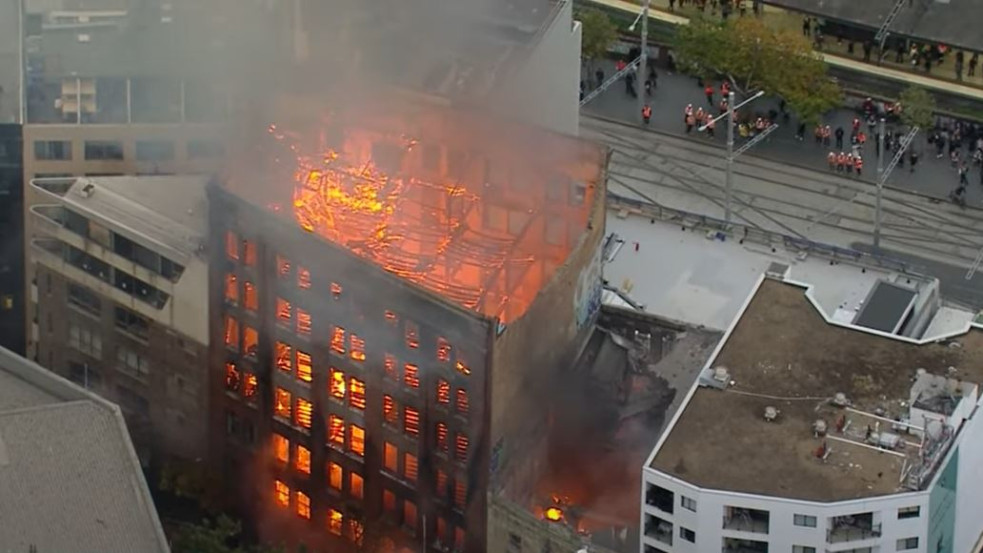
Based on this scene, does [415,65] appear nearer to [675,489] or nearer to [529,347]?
[529,347]

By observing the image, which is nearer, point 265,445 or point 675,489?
point 675,489

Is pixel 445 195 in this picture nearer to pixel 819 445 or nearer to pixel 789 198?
pixel 819 445

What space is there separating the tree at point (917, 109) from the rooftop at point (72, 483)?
31.6m

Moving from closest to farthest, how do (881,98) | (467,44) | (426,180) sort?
(426,180) < (467,44) < (881,98)

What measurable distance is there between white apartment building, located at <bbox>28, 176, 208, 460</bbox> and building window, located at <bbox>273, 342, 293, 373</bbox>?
2.07 m

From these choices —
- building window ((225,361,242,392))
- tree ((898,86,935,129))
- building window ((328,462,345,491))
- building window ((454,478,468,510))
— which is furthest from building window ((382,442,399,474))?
tree ((898,86,935,129))

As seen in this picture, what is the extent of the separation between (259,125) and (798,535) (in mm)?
16410

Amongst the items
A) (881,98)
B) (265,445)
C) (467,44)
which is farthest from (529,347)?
(881,98)

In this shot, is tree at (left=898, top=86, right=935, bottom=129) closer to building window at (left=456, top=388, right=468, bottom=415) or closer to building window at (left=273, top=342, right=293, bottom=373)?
building window at (left=273, top=342, right=293, bottom=373)

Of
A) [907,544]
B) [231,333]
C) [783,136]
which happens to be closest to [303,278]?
[231,333]

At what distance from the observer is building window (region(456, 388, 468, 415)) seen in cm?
6150

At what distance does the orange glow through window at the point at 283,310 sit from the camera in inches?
2511

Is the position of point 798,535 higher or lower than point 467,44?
lower

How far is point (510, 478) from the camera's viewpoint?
6275 cm
